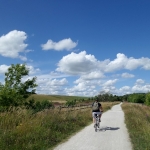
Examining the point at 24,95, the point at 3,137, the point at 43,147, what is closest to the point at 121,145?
the point at 43,147

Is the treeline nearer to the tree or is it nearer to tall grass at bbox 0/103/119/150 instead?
the tree

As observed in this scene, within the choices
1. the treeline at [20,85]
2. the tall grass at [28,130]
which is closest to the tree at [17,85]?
the treeline at [20,85]

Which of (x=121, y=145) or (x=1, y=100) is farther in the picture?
(x=1, y=100)

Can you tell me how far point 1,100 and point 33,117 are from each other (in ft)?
55.6

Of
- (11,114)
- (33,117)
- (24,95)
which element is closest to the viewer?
(11,114)

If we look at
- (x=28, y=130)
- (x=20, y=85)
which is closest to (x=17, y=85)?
(x=20, y=85)

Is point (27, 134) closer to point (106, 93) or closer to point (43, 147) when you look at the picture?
point (43, 147)

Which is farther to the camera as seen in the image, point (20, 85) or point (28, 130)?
point (20, 85)

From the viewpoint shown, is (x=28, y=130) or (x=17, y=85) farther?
(x=17, y=85)

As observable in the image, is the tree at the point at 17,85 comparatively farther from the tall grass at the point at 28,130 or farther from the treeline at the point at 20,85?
the tall grass at the point at 28,130

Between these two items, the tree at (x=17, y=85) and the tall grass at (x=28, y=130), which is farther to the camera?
the tree at (x=17, y=85)

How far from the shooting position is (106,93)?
5349 inches

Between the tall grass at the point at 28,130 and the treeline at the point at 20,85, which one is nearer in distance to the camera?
the tall grass at the point at 28,130

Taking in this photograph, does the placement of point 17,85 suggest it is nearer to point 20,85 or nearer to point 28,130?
point 20,85
